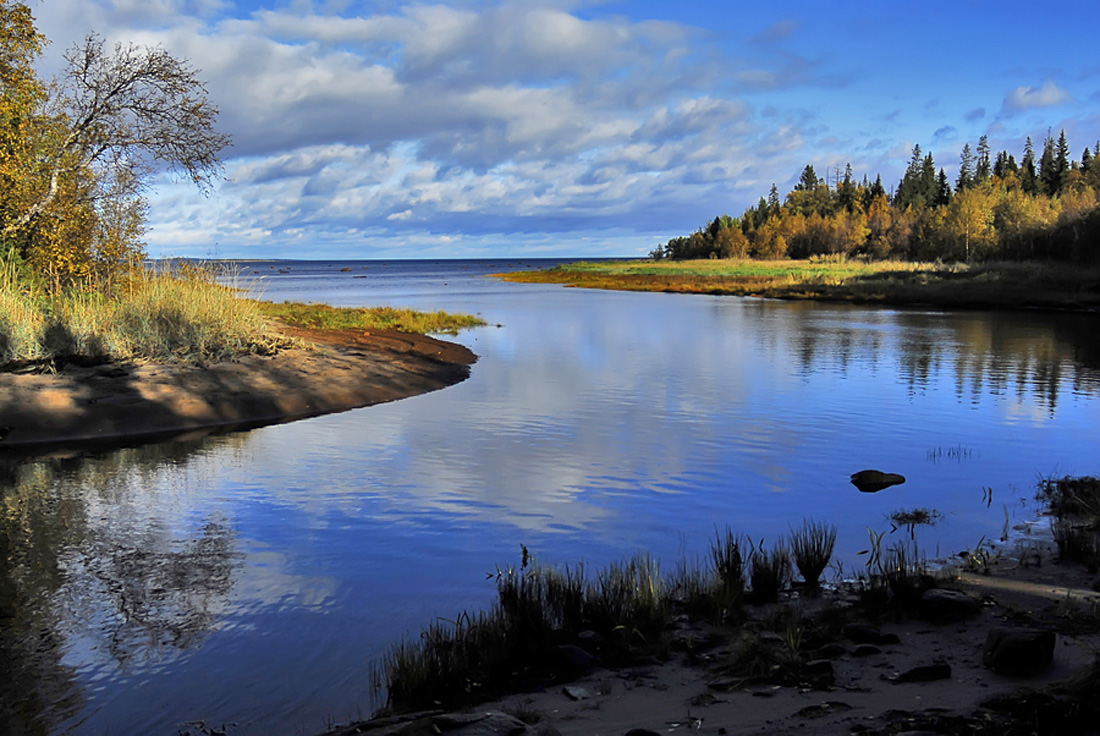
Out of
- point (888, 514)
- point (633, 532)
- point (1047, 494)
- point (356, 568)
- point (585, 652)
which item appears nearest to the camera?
point (585, 652)

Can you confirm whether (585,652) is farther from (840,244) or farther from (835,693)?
(840,244)

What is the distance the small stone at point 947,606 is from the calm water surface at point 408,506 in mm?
2609

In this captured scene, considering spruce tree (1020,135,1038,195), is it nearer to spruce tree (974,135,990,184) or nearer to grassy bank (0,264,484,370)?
spruce tree (974,135,990,184)

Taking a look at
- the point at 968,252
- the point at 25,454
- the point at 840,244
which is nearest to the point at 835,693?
the point at 25,454

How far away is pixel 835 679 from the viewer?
561cm

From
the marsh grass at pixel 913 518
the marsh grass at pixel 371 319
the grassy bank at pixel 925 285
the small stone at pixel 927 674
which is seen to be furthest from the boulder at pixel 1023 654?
the grassy bank at pixel 925 285

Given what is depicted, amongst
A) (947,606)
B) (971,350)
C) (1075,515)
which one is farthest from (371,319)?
(947,606)

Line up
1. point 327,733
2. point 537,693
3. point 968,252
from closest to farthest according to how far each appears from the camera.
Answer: point 327,733
point 537,693
point 968,252

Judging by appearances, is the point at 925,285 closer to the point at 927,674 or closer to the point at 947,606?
the point at 947,606

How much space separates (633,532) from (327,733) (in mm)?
5851

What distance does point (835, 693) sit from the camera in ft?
17.5

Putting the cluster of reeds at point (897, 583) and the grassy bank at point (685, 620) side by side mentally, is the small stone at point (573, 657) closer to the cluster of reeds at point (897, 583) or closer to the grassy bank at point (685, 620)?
the grassy bank at point (685, 620)

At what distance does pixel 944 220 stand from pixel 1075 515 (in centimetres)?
10205

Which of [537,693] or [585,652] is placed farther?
[585,652]
